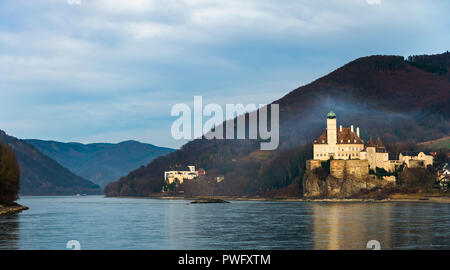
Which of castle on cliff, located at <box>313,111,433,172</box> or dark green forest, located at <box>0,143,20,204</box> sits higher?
castle on cliff, located at <box>313,111,433,172</box>

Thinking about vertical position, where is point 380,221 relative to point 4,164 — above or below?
below

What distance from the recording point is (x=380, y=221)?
86.5 m

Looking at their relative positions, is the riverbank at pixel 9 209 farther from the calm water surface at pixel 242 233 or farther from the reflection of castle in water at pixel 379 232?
the reflection of castle in water at pixel 379 232

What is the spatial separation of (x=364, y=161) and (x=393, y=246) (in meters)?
115

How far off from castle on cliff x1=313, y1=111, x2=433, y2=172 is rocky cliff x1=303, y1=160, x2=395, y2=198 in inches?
125

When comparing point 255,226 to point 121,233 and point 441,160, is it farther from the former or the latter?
point 441,160

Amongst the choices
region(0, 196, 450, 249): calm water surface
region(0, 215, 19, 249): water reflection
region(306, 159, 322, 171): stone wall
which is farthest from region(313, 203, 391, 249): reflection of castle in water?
region(306, 159, 322, 171): stone wall

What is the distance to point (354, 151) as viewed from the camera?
6964 inches

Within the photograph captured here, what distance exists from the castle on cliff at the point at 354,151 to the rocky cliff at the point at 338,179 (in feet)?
10.4

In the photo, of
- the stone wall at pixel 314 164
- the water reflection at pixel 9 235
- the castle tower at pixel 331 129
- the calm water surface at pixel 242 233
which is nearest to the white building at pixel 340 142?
the castle tower at pixel 331 129

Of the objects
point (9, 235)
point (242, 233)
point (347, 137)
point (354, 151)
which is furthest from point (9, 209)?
point (354, 151)

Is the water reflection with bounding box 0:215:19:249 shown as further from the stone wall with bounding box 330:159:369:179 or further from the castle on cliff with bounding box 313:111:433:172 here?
the castle on cliff with bounding box 313:111:433:172

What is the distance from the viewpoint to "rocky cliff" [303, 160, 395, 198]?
170m
